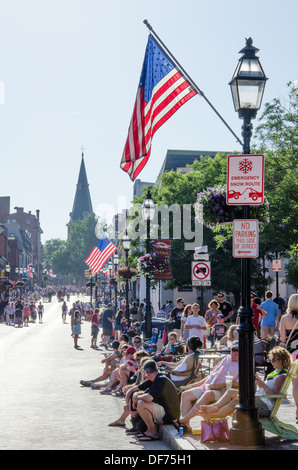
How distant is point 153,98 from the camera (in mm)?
15406

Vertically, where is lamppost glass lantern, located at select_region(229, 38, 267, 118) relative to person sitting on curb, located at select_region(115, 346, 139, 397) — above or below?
above

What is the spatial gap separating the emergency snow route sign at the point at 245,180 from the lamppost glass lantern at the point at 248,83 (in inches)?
24.7

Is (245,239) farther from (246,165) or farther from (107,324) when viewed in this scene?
(107,324)

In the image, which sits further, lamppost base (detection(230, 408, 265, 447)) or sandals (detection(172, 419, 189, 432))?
sandals (detection(172, 419, 189, 432))

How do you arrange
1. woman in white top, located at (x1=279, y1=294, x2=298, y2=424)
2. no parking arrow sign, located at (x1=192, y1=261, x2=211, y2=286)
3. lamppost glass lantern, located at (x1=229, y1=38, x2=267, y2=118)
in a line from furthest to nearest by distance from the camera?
no parking arrow sign, located at (x1=192, y1=261, x2=211, y2=286) < woman in white top, located at (x1=279, y1=294, x2=298, y2=424) < lamppost glass lantern, located at (x1=229, y1=38, x2=267, y2=118)

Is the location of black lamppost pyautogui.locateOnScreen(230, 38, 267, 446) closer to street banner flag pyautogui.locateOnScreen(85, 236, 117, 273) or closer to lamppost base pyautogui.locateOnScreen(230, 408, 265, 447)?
lamppost base pyautogui.locateOnScreen(230, 408, 265, 447)

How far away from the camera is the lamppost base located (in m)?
8.89

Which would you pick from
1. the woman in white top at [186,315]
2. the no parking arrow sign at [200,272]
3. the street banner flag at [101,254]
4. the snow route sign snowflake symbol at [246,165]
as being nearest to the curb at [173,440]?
the snow route sign snowflake symbol at [246,165]

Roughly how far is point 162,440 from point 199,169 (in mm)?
36489

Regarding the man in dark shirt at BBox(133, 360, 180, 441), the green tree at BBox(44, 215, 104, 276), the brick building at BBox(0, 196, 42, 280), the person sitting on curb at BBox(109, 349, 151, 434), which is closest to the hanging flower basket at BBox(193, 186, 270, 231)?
the man in dark shirt at BBox(133, 360, 180, 441)

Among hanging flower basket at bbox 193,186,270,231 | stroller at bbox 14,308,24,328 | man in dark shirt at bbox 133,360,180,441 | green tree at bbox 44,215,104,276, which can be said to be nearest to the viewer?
man in dark shirt at bbox 133,360,180,441

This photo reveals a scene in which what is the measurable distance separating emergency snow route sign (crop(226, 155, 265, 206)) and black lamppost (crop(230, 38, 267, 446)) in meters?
0.18

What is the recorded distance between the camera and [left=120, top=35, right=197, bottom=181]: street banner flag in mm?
15133

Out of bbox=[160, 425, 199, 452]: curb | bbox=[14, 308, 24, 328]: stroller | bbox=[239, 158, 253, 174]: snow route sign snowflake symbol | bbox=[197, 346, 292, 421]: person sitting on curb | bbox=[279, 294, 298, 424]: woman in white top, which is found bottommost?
bbox=[14, 308, 24, 328]: stroller
